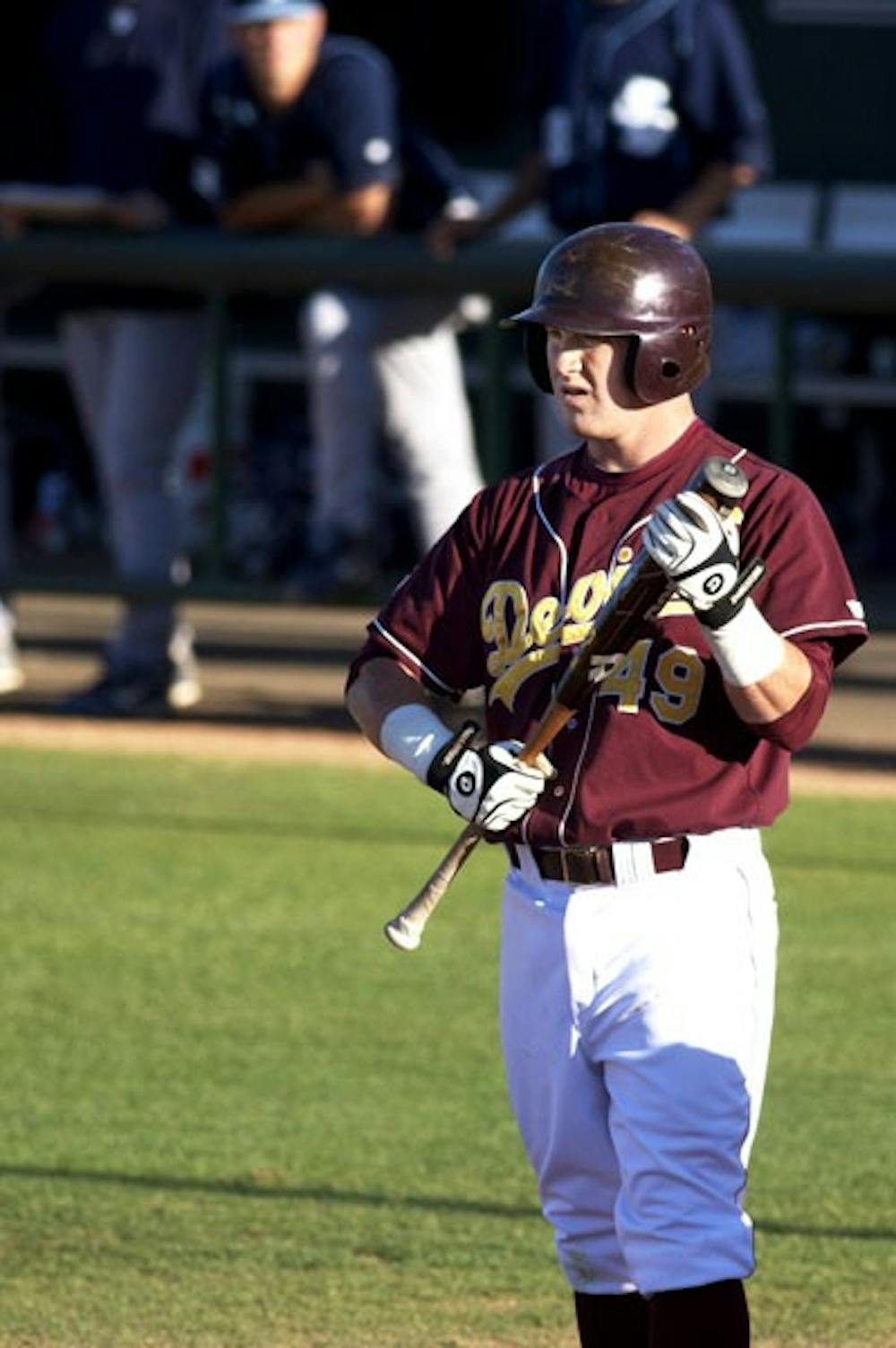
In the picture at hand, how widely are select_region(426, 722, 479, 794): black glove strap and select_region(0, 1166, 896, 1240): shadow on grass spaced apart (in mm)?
1590

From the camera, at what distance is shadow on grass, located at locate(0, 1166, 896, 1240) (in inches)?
205

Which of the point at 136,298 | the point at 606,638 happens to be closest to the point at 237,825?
the point at 136,298

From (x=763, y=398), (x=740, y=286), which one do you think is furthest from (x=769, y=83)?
(x=740, y=286)

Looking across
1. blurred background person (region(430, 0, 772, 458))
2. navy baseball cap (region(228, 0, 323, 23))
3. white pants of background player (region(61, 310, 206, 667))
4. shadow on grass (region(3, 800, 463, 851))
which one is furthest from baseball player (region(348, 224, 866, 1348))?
white pants of background player (region(61, 310, 206, 667))

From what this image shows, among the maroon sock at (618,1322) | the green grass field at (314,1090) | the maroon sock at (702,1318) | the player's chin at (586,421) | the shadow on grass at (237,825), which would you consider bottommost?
the shadow on grass at (237,825)

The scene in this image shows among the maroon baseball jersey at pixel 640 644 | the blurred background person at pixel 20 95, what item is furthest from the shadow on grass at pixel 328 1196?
the blurred background person at pixel 20 95

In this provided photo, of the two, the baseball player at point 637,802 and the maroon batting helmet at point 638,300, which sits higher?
the maroon batting helmet at point 638,300

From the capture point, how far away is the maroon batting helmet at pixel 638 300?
12.8ft

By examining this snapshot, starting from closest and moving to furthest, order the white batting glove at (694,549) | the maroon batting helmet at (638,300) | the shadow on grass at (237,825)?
1. the white batting glove at (694,549)
2. the maroon batting helmet at (638,300)
3. the shadow on grass at (237,825)

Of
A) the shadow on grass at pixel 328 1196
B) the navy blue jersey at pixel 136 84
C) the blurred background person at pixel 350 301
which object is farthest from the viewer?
the navy blue jersey at pixel 136 84

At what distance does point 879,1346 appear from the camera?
15.1 feet

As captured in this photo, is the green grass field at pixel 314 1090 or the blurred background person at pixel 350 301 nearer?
the green grass field at pixel 314 1090

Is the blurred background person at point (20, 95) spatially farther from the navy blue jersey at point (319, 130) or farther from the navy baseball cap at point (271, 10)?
the navy baseball cap at point (271, 10)

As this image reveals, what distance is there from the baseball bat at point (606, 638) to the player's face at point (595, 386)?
0.15 metres
